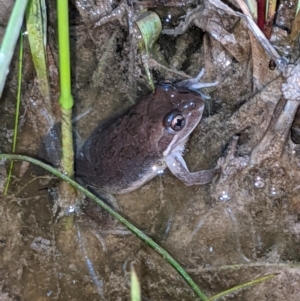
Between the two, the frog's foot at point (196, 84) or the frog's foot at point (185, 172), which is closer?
the frog's foot at point (185, 172)

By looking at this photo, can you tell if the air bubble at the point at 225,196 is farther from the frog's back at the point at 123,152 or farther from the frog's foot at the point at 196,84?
the frog's foot at the point at 196,84

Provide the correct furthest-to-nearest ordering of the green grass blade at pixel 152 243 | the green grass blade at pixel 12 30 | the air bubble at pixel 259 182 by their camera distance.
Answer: the air bubble at pixel 259 182
the green grass blade at pixel 152 243
the green grass blade at pixel 12 30

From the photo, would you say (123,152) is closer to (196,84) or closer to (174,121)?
(174,121)

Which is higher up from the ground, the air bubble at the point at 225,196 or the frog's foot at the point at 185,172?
the frog's foot at the point at 185,172

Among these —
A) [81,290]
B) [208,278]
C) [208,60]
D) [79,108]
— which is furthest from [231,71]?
[81,290]

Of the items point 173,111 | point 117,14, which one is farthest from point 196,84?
point 117,14

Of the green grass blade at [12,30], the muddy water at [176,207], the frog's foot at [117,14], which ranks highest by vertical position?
the green grass blade at [12,30]

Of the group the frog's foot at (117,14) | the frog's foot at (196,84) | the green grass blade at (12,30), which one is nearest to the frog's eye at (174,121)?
the frog's foot at (196,84)

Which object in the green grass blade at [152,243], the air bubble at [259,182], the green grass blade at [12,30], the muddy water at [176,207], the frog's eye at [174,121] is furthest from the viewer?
the air bubble at [259,182]
